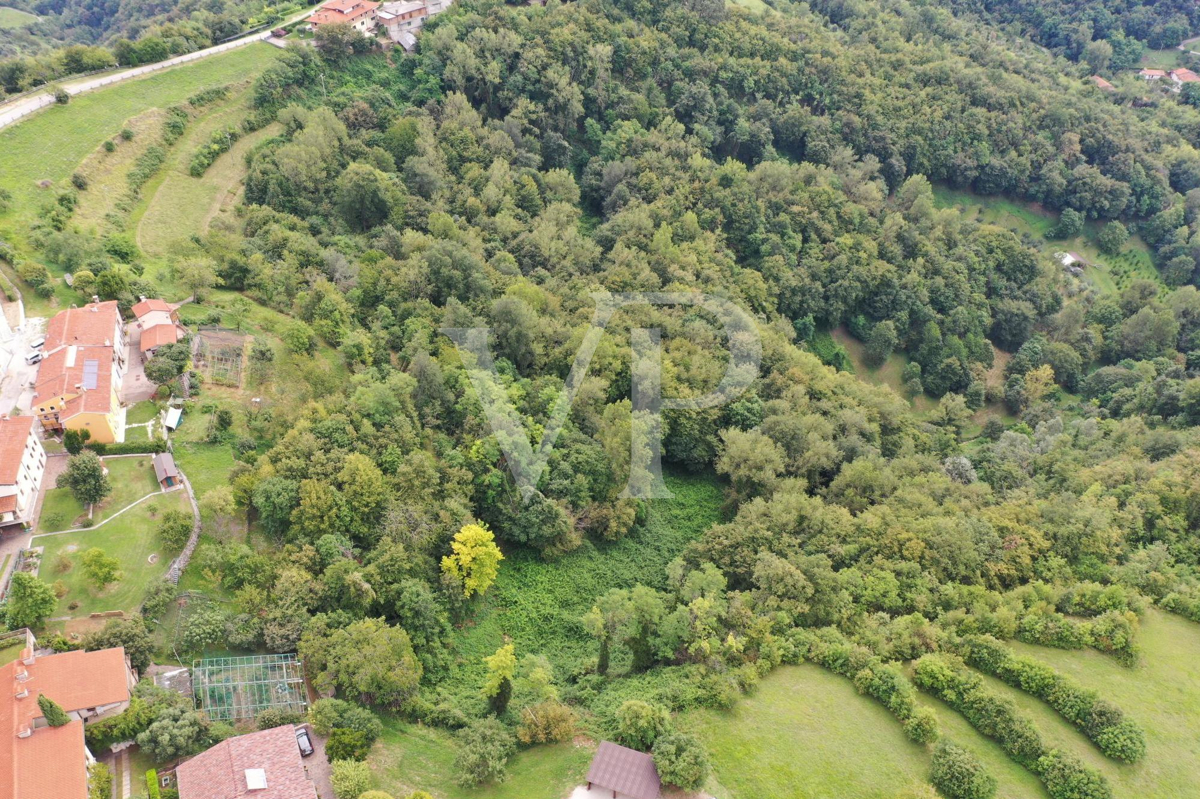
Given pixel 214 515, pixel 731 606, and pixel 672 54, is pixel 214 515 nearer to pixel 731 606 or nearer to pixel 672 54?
pixel 731 606

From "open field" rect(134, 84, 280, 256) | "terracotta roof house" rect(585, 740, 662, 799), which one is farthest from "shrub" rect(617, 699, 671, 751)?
"open field" rect(134, 84, 280, 256)

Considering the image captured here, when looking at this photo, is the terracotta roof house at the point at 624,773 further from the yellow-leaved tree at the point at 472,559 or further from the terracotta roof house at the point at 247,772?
the yellow-leaved tree at the point at 472,559

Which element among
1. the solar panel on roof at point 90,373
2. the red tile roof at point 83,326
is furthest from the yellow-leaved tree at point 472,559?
the red tile roof at point 83,326

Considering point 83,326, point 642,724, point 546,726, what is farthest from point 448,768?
point 83,326

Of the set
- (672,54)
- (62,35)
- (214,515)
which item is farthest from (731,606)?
(62,35)

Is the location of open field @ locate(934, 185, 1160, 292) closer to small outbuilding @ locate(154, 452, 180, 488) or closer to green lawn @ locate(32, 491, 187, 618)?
small outbuilding @ locate(154, 452, 180, 488)

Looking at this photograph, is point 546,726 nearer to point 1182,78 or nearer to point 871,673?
point 871,673
